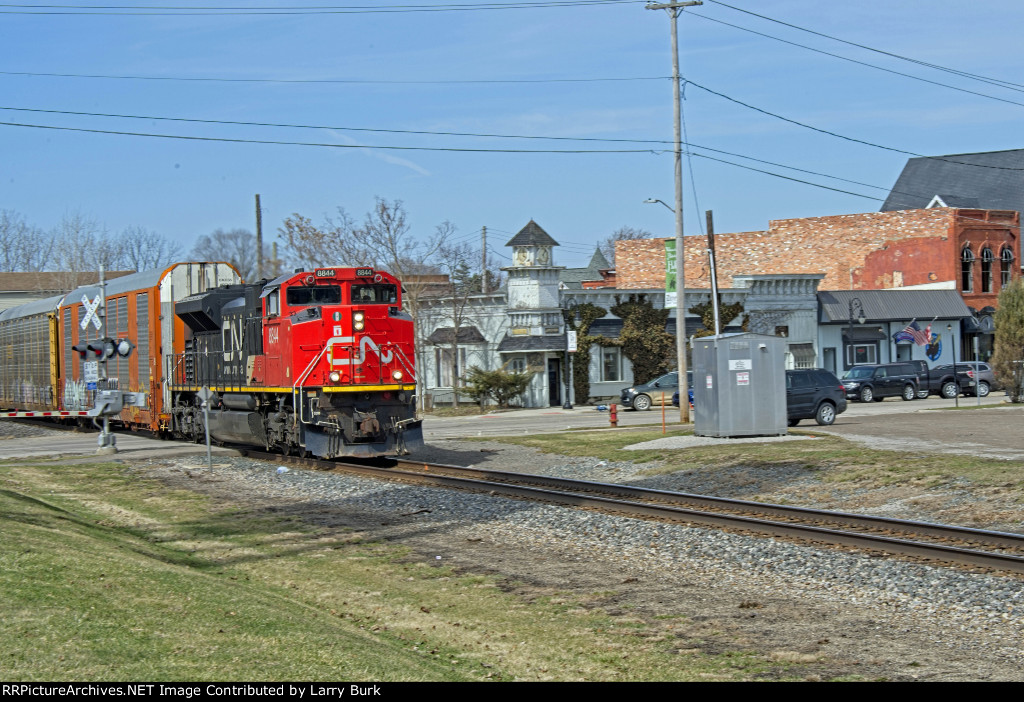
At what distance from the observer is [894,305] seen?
60438 millimetres

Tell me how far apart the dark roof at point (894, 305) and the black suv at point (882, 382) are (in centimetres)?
778

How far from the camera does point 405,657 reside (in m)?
7.67

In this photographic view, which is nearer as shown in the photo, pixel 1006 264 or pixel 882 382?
pixel 882 382

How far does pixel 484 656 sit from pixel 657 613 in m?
2.12

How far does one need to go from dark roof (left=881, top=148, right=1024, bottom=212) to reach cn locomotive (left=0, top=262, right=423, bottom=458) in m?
60.0

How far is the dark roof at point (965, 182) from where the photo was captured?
75500 mm

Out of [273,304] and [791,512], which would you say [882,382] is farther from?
[791,512]

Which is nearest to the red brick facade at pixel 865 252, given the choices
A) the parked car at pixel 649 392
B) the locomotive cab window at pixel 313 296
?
the parked car at pixel 649 392

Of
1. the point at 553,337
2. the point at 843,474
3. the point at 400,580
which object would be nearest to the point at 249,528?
the point at 400,580

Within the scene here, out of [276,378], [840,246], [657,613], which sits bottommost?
[657,613]

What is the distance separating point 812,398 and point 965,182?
54.2 m

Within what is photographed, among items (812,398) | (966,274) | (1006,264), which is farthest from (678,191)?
(1006,264)

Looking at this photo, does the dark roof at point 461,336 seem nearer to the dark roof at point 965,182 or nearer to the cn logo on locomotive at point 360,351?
the cn logo on locomotive at point 360,351

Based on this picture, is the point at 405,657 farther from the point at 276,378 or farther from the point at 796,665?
the point at 276,378
